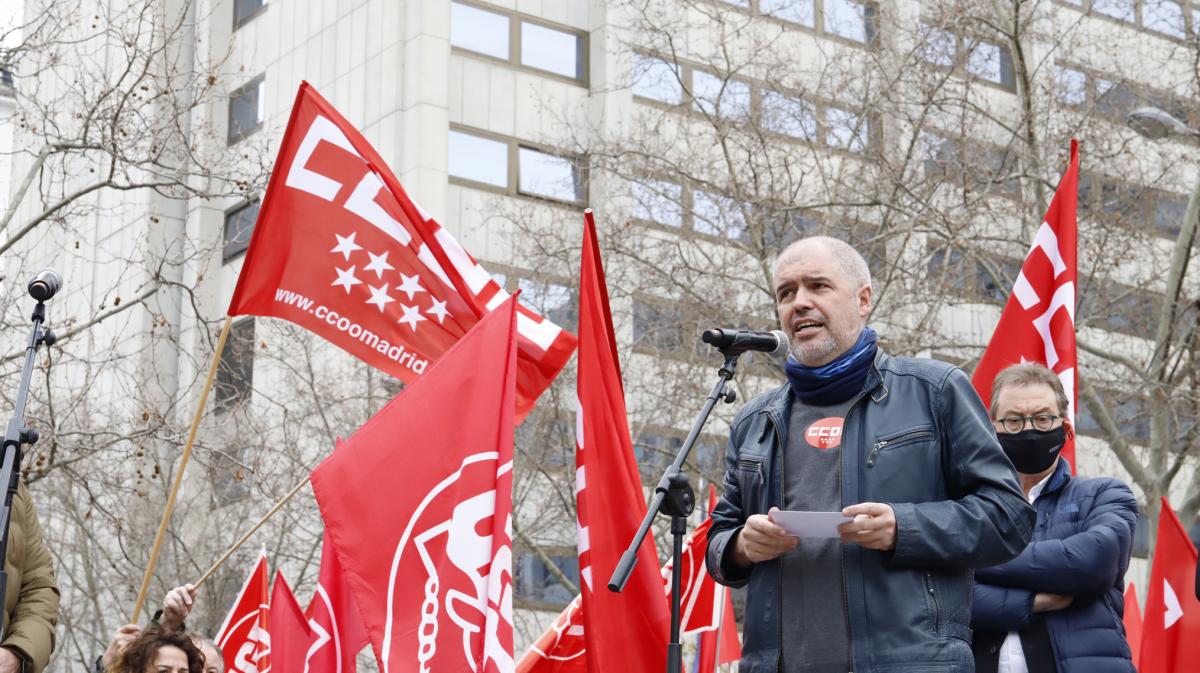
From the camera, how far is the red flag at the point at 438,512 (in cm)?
619

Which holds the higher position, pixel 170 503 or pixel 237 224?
pixel 237 224

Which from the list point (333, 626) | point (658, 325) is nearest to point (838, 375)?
point (333, 626)

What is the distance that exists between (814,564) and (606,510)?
2703 millimetres

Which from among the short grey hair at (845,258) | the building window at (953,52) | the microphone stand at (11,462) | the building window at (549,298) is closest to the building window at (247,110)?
the building window at (549,298)

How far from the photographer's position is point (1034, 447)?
544cm

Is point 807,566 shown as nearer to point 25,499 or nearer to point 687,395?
point 25,499

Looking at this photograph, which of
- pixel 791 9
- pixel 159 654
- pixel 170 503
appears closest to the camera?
pixel 170 503

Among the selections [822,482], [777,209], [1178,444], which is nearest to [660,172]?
[777,209]

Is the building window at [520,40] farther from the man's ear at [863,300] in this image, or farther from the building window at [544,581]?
the man's ear at [863,300]

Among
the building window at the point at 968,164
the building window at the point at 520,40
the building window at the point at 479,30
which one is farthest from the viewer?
the building window at the point at 520,40

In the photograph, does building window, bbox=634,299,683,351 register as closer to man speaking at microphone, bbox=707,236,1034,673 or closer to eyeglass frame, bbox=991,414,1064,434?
eyeglass frame, bbox=991,414,1064,434

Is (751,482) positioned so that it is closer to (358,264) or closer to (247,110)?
(358,264)

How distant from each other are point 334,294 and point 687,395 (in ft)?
38.9

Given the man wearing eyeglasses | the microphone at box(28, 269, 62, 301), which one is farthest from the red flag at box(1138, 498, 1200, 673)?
the microphone at box(28, 269, 62, 301)
